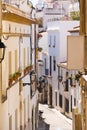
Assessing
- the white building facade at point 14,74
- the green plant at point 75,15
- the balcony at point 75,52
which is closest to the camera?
the balcony at point 75,52

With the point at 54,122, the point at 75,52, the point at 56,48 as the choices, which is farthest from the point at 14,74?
the point at 56,48

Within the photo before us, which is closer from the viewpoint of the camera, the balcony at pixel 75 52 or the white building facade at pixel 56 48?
the balcony at pixel 75 52

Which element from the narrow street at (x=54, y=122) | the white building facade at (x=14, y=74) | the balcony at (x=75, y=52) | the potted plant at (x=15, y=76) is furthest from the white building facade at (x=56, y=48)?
the balcony at (x=75, y=52)

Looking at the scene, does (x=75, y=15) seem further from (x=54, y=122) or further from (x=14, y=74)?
(x=14, y=74)

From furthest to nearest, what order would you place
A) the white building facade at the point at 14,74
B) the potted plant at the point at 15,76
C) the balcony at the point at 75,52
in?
the potted plant at the point at 15,76
the white building facade at the point at 14,74
the balcony at the point at 75,52

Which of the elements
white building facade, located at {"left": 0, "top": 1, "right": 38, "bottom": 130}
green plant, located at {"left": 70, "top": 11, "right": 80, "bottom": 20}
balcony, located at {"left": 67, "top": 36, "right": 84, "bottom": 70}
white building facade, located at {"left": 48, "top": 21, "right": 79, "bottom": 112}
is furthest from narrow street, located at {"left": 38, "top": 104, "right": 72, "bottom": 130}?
balcony, located at {"left": 67, "top": 36, "right": 84, "bottom": 70}

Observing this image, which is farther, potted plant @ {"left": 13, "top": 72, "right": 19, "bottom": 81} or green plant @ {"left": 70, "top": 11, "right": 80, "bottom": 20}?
green plant @ {"left": 70, "top": 11, "right": 80, "bottom": 20}

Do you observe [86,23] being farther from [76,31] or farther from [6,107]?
[76,31]

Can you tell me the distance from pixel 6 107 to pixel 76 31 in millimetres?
13661

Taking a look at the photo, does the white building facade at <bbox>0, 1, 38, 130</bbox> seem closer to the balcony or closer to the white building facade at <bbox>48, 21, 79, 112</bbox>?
the balcony

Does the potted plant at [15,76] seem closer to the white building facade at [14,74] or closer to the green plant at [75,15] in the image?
the white building facade at [14,74]

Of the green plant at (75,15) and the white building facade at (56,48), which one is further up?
the green plant at (75,15)

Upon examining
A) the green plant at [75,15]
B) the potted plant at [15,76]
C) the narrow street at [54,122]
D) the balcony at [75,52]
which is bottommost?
the narrow street at [54,122]

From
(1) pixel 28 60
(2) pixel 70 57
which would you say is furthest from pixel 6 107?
(1) pixel 28 60
